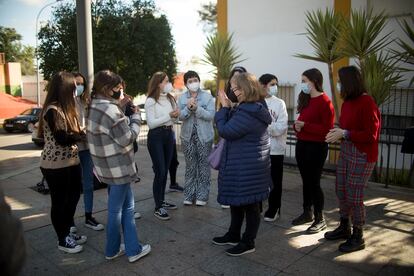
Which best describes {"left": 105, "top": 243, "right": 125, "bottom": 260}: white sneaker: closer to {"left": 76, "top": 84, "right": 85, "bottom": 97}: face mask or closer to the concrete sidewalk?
the concrete sidewalk

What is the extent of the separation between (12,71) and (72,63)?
27292 mm

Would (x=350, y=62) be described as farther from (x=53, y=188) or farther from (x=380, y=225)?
(x=53, y=188)

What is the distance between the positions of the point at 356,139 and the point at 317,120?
2.10 feet

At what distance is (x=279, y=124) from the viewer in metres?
4.73

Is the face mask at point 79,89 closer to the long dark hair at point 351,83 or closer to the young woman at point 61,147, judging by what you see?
the young woman at point 61,147

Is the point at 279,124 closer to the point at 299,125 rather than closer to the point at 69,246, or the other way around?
the point at 299,125

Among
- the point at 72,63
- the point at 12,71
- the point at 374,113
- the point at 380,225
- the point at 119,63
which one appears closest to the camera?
the point at 374,113

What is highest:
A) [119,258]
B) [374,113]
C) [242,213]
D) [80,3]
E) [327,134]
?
[80,3]

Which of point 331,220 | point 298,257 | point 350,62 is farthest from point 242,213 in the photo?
point 350,62

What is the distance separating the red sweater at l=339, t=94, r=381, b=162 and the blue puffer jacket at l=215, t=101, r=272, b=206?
0.89 metres

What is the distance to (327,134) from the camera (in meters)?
4.06

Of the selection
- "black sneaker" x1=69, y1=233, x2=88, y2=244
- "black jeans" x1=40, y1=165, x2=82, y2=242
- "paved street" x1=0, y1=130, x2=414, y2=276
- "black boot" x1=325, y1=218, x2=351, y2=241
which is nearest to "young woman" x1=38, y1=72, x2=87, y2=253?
"black jeans" x1=40, y1=165, x2=82, y2=242

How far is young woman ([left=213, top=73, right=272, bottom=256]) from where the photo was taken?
11.9ft

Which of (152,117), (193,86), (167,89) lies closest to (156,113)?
(152,117)
